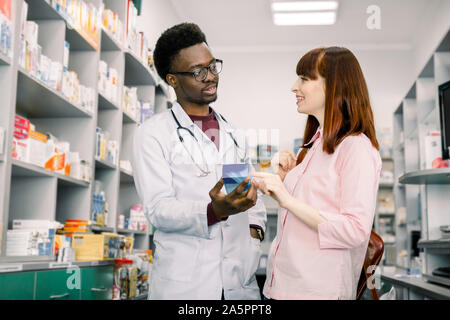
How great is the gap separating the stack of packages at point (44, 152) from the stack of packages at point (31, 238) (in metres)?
0.29

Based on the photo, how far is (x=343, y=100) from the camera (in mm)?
1359

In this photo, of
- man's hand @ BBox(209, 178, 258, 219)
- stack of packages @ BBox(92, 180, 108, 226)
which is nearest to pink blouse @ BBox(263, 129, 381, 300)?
man's hand @ BBox(209, 178, 258, 219)

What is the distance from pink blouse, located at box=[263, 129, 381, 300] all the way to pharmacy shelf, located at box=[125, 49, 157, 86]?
2.59 metres

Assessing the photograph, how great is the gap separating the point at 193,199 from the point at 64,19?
1603 mm

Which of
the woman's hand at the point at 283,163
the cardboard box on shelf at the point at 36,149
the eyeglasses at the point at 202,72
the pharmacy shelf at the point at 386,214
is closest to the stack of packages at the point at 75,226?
the cardboard box on shelf at the point at 36,149

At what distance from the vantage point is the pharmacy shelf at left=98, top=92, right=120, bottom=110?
332cm

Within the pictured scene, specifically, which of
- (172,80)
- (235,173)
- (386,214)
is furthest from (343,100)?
(386,214)

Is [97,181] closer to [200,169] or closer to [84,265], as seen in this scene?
[84,265]

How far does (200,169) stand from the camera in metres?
1.65

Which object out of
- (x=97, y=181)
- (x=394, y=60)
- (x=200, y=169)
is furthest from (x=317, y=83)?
(x=394, y=60)

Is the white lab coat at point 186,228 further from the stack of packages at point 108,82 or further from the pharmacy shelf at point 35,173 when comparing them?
the stack of packages at point 108,82

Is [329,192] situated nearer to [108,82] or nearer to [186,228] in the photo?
→ [186,228]

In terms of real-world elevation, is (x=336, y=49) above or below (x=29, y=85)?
below
